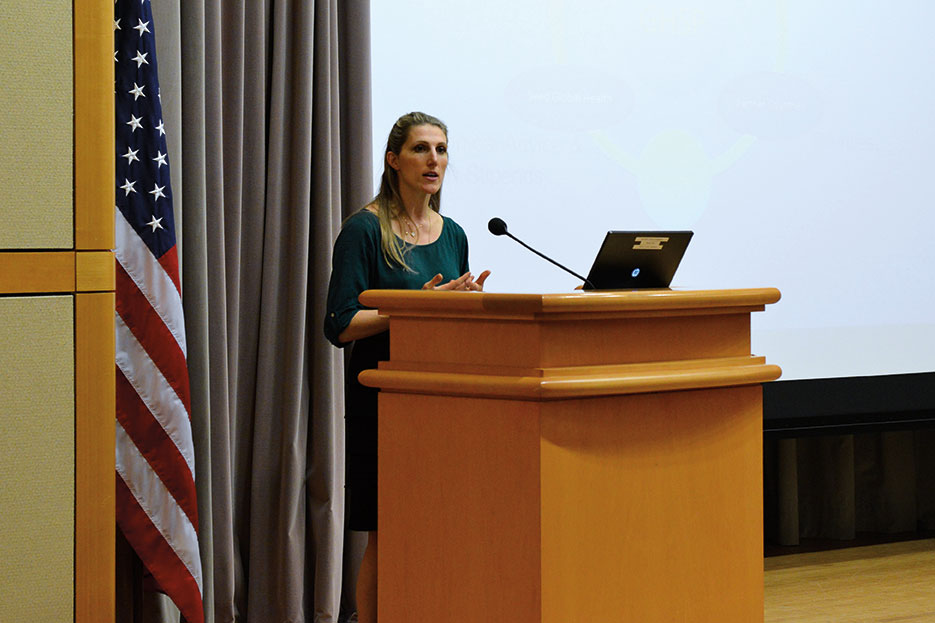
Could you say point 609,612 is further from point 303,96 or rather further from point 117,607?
point 303,96

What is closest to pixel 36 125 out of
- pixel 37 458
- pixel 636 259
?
pixel 37 458

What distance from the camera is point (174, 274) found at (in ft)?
9.23

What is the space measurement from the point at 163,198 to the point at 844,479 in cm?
331

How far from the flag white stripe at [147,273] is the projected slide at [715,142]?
116cm

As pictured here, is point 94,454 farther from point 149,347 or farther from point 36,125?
point 149,347

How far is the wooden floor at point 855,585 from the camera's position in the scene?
3.74 m

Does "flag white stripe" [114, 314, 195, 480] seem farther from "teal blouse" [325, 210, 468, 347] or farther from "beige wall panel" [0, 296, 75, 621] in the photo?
"beige wall panel" [0, 296, 75, 621]

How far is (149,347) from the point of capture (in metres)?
2.75

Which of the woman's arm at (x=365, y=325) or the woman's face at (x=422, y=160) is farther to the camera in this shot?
the woman's face at (x=422, y=160)

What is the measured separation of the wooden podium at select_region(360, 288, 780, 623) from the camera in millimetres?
1574

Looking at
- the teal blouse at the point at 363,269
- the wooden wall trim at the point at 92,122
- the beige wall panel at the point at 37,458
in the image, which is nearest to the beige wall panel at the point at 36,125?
the wooden wall trim at the point at 92,122

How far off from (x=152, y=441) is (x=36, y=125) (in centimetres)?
104

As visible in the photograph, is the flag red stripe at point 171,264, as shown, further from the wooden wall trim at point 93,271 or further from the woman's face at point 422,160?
the wooden wall trim at point 93,271

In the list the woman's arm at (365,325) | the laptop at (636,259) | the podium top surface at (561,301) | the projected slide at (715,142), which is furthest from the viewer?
the projected slide at (715,142)
